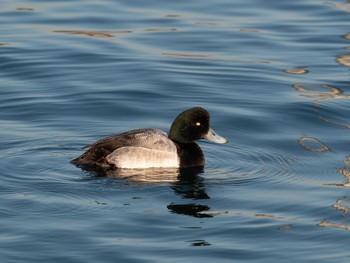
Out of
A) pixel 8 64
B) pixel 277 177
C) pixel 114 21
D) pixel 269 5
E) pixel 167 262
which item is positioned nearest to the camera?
pixel 167 262

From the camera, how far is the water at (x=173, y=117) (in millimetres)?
11195

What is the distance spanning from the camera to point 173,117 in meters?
16.2

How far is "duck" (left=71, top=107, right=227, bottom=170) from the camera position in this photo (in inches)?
546

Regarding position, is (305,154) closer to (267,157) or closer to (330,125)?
(267,157)

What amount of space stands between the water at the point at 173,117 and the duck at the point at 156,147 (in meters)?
0.28

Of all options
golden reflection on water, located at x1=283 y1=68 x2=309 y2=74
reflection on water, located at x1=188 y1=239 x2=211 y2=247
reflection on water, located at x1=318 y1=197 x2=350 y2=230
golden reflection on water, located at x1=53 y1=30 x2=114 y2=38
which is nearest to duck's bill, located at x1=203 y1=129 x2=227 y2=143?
reflection on water, located at x1=318 y1=197 x2=350 y2=230

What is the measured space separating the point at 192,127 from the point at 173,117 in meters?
1.86

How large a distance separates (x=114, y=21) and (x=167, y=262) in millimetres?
12418

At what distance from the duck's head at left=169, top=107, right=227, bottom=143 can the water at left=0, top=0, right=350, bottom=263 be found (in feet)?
1.11

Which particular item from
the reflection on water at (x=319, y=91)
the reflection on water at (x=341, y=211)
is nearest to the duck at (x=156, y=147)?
the reflection on water at (x=341, y=211)

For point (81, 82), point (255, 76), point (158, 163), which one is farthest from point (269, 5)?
point (158, 163)

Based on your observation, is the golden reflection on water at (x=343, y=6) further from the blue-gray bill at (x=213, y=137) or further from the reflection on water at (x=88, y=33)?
the blue-gray bill at (x=213, y=137)

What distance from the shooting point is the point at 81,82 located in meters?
18.1

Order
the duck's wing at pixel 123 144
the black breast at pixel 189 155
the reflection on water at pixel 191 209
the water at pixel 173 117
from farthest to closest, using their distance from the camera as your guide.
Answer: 1. the black breast at pixel 189 155
2. the duck's wing at pixel 123 144
3. the reflection on water at pixel 191 209
4. the water at pixel 173 117
